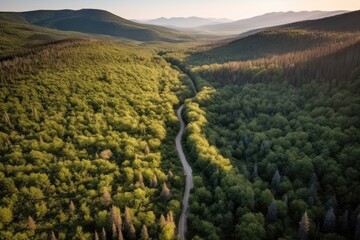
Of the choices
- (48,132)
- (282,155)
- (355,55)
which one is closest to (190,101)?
(282,155)

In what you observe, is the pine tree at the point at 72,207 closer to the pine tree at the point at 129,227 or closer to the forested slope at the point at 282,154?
the pine tree at the point at 129,227

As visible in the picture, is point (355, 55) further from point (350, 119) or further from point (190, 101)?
point (190, 101)

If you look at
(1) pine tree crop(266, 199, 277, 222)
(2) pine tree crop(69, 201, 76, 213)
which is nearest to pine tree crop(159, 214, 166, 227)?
(2) pine tree crop(69, 201, 76, 213)

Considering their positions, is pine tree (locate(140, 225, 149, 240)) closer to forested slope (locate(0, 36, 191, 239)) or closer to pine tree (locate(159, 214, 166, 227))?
forested slope (locate(0, 36, 191, 239))

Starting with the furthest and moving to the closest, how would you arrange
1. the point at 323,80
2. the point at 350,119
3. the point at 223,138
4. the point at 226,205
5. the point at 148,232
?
the point at 323,80
the point at 223,138
the point at 350,119
the point at 226,205
the point at 148,232

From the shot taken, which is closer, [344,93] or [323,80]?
[344,93]
